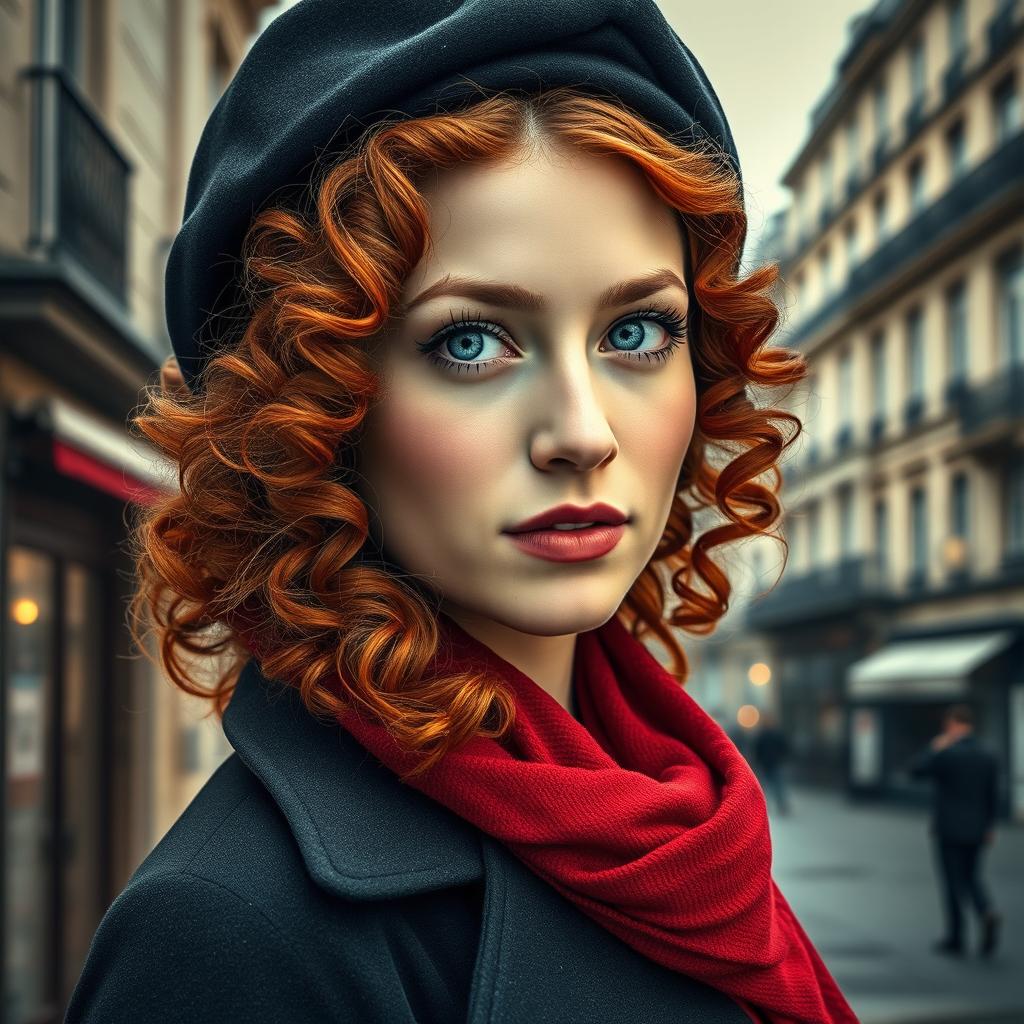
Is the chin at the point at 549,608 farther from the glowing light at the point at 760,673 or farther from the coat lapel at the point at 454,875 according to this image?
the glowing light at the point at 760,673

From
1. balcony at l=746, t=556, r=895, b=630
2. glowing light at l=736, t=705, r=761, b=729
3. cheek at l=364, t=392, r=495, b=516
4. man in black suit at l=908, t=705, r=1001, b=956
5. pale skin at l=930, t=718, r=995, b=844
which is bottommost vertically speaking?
glowing light at l=736, t=705, r=761, b=729

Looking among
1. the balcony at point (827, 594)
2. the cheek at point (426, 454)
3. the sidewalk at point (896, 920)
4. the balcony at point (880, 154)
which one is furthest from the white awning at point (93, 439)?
the balcony at point (880, 154)

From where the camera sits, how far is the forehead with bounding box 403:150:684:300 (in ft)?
4.42

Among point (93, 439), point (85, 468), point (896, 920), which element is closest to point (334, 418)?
point (85, 468)

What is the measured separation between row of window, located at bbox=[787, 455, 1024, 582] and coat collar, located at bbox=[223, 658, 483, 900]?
1866 cm

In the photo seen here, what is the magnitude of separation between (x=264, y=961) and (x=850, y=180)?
31.4 metres

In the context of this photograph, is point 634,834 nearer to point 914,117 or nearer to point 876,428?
point 914,117

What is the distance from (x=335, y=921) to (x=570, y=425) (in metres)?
0.52

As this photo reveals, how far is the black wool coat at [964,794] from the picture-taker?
9398 mm

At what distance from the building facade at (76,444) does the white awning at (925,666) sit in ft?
54.3

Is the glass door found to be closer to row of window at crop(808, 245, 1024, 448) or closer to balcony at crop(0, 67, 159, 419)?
balcony at crop(0, 67, 159, 419)

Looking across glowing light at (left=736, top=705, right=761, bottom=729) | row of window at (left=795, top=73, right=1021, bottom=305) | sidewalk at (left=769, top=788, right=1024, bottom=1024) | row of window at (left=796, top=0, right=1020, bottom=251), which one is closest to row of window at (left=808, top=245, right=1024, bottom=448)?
row of window at (left=795, top=73, right=1021, bottom=305)

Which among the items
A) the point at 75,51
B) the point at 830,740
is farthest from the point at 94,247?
the point at 830,740

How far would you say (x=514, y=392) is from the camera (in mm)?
1347
